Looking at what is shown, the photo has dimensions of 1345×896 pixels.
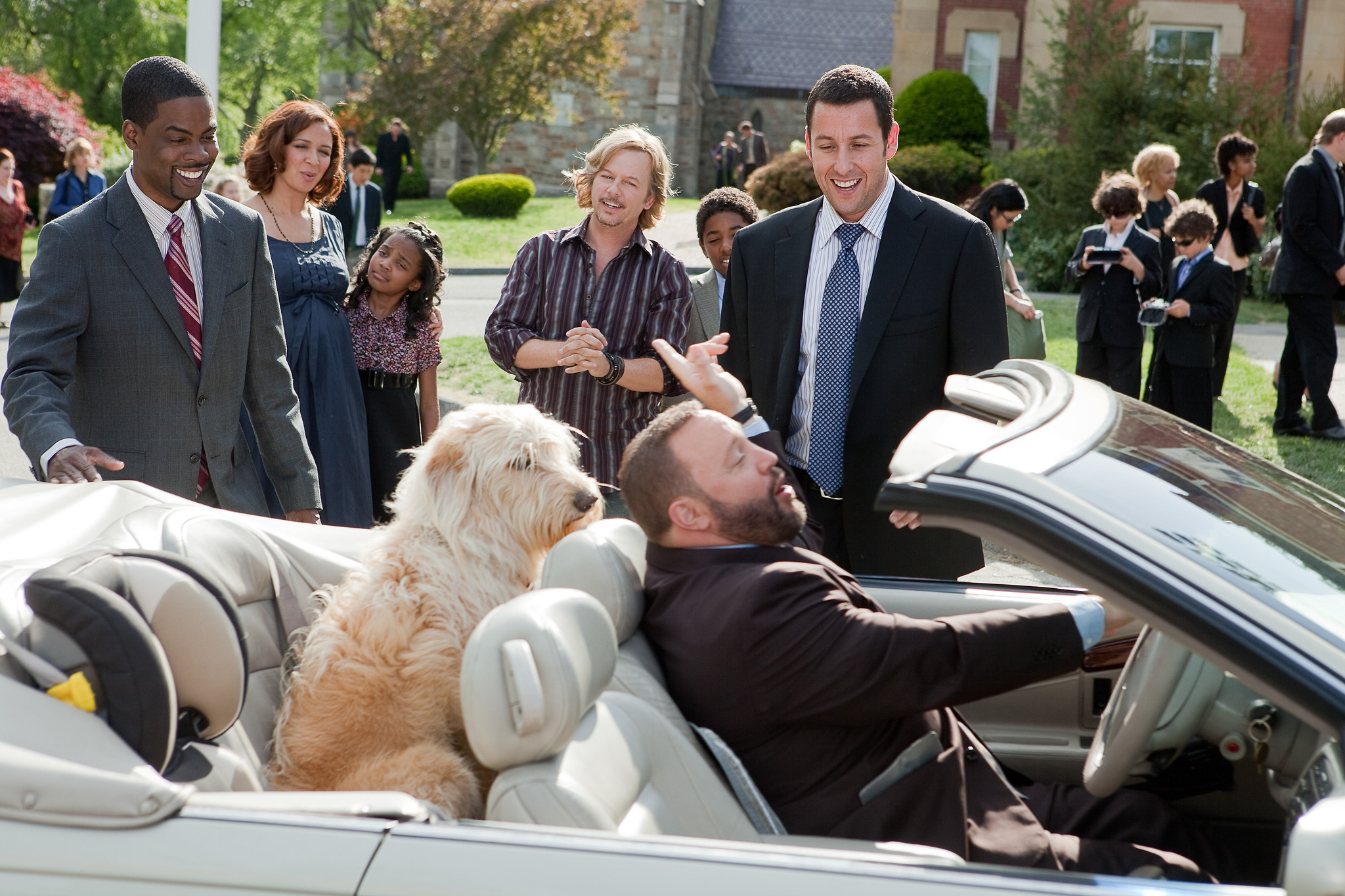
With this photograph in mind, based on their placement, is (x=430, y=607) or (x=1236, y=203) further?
(x=1236, y=203)

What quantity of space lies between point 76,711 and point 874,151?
2.89 meters

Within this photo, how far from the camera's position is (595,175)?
187 inches

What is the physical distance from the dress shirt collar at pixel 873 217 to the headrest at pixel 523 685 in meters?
2.36

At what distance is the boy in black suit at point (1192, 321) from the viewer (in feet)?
28.5

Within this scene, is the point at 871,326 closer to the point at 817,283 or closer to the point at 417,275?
the point at 817,283

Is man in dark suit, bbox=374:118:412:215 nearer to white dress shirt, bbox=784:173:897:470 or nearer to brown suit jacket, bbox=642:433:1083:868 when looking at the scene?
white dress shirt, bbox=784:173:897:470

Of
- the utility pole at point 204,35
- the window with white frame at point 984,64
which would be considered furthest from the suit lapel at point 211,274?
the window with white frame at point 984,64

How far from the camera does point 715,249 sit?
19.9 ft

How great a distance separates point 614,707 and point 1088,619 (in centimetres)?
97

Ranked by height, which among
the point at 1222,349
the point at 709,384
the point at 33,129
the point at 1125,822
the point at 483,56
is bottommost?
the point at 1125,822

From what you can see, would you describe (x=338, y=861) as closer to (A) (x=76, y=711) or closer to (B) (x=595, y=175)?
(A) (x=76, y=711)

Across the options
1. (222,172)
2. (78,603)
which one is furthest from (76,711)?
(222,172)

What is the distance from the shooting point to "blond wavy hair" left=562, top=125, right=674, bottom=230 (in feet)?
15.4

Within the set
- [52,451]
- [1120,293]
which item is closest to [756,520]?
[52,451]
